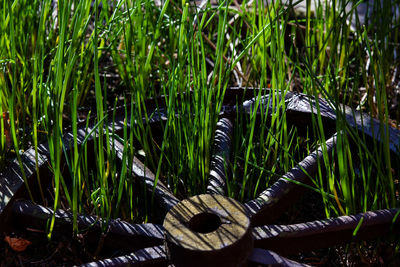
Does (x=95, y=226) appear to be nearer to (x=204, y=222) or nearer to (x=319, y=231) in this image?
(x=204, y=222)

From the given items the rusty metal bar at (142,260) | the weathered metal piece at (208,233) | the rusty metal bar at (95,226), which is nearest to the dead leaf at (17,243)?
the rusty metal bar at (95,226)

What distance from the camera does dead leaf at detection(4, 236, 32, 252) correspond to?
5.06 ft

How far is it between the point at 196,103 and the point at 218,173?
214 millimetres

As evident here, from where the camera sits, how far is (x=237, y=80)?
231 centimetres

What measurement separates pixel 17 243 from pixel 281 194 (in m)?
0.71

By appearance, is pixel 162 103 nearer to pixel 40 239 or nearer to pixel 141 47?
pixel 141 47

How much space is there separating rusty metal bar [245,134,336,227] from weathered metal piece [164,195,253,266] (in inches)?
8.0

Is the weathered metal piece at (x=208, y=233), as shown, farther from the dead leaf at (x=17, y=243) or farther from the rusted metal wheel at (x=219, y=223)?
the dead leaf at (x=17, y=243)

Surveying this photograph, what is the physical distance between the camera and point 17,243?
5.08 ft

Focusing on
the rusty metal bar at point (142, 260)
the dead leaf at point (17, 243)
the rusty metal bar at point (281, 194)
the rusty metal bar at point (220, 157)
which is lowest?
the dead leaf at point (17, 243)

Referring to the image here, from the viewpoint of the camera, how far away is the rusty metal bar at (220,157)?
1.51 metres

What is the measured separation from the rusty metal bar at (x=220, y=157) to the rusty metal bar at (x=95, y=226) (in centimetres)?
19

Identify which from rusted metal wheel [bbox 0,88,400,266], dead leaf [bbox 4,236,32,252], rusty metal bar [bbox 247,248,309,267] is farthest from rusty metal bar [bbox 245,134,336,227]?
dead leaf [bbox 4,236,32,252]

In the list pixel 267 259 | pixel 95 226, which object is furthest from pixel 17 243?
pixel 267 259
